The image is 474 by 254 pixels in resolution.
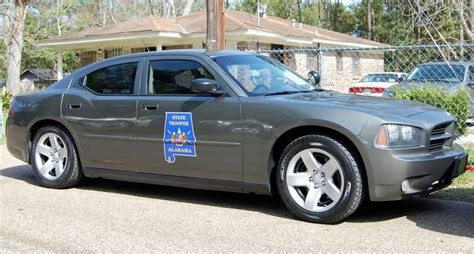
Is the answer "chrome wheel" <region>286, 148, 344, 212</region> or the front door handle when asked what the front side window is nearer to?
the front door handle

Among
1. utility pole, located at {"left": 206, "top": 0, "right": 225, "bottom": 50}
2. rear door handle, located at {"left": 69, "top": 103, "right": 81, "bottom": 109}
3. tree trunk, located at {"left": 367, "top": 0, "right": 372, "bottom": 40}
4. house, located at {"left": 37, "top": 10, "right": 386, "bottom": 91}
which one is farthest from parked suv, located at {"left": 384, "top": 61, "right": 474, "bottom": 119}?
tree trunk, located at {"left": 367, "top": 0, "right": 372, "bottom": 40}

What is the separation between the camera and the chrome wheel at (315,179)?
5.08 meters

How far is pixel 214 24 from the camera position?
30.8 feet

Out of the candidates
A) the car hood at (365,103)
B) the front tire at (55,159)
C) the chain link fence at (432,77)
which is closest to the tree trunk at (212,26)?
the chain link fence at (432,77)

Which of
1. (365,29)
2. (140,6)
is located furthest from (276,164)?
(365,29)

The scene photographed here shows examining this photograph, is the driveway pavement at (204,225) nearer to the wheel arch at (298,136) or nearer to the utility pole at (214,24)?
the wheel arch at (298,136)

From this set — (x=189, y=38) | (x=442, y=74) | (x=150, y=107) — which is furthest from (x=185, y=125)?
(x=189, y=38)

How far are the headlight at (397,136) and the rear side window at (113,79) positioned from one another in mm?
2852

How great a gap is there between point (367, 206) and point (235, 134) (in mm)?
1557

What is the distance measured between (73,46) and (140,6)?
27103mm

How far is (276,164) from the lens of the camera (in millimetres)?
5395

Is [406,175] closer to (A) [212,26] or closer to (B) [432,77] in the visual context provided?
(A) [212,26]

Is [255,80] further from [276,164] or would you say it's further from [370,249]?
[370,249]

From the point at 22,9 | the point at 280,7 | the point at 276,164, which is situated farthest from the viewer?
the point at 280,7
